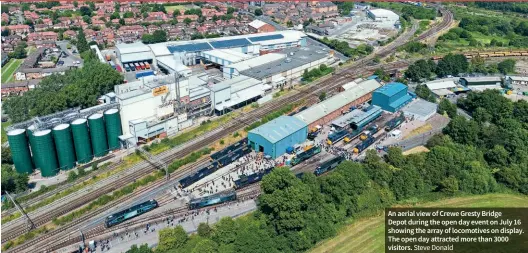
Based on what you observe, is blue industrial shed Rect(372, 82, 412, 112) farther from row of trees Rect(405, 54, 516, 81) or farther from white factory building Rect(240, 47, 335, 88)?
white factory building Rect(240, 47, 335, 88)

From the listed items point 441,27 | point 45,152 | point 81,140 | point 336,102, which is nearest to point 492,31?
point 441,27

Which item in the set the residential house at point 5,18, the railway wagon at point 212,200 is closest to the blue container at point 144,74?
the railway wagon at point 212,200

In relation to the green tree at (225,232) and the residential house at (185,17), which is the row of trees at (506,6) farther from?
the green tree at (225,232)

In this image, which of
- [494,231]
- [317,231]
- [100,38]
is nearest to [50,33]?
[100,38]

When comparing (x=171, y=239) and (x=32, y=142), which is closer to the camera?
(x=171, y=239)

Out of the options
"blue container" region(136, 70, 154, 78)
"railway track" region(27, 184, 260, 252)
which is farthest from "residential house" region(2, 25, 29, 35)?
"railway track" region(27, 184, 260, 252)

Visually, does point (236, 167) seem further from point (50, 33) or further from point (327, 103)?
point (50, 33)

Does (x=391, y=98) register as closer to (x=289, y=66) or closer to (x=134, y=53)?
(x=289, y=66)

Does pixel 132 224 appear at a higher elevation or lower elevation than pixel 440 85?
lower
